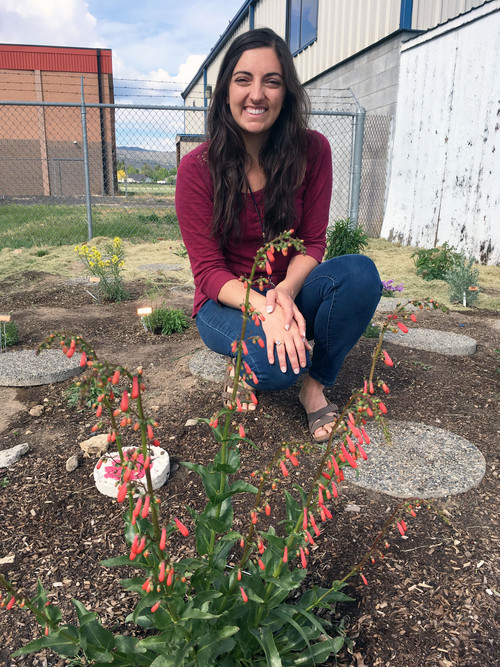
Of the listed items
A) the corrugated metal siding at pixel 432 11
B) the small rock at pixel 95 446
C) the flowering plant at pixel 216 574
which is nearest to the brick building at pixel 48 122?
the corrugated metal siding at pixel 432 11

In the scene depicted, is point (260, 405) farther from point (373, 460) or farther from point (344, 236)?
point (344, 236)

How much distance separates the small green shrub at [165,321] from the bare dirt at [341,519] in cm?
49

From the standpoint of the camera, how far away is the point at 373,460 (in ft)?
7.47

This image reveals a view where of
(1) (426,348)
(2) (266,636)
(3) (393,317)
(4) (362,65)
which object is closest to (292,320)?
(3) (393,317)

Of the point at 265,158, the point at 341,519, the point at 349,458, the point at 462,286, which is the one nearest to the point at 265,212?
the point at 265,158

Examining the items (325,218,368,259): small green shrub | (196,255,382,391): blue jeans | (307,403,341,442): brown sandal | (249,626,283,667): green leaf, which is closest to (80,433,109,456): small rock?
(196,255,382,391): blue jeans

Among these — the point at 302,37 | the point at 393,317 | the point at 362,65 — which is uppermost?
the point at 302,37

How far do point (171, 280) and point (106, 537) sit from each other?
4.46 metres

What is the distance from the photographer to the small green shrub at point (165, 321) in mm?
4055

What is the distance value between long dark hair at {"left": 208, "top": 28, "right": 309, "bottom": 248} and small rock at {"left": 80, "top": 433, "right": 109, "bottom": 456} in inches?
44.4

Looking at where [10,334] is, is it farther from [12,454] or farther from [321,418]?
[321,418]

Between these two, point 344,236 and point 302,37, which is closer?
point 344,236

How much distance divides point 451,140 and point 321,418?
5.98 m

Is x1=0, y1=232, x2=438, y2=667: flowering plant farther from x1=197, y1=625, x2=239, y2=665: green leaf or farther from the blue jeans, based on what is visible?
the blue jeans
